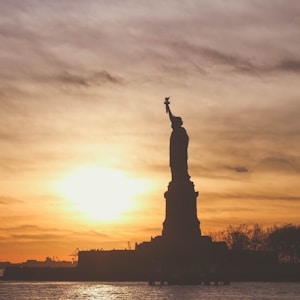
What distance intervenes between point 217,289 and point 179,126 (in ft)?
60.8

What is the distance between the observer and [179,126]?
100062 millimetres

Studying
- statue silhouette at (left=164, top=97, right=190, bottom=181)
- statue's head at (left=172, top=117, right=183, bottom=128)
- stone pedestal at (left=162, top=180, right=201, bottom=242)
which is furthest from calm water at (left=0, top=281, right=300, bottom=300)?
statue's head at (left=172, top=117, right=183, bottom=128)

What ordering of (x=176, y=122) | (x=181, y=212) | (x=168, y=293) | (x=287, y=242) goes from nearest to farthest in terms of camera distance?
1. (x=168, y=293)
2. (x=181, y=212)
3. (x=176, y=122)
4. (x=287, y=242)

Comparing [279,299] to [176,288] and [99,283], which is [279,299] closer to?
[176,288]

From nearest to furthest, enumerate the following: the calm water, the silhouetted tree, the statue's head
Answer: the calm water → the statue's head → the silhouetted tree

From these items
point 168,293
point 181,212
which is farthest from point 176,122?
point 168,293

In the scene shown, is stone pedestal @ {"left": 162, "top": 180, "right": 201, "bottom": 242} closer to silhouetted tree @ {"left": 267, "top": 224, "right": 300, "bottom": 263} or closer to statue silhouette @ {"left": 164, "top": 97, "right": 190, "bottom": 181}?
statue silhouette @ {"left": 164, "top": 97, "right": 190, "bottom": 181}

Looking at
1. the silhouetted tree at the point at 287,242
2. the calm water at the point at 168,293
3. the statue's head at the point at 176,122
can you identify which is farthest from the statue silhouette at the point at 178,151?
the silhouetted tree at the point at 287,242

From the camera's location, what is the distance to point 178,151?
99.6 meters

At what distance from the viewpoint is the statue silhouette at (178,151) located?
99.2m

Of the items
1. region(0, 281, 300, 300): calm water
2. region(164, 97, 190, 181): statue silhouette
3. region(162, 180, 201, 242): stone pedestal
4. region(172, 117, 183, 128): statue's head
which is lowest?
region(0, 281, 300, 300): calm water

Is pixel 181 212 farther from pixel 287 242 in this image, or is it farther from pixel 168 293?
pixel 287 242

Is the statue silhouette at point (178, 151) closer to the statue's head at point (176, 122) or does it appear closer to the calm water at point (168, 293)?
the statue's head at point (176, 122)

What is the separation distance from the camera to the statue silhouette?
99250 millimetres
